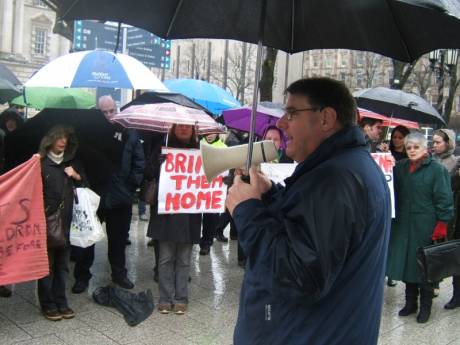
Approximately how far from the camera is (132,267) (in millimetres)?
7117

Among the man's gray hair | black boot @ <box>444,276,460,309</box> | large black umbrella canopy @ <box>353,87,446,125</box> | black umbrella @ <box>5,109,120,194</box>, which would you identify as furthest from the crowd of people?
large black umbrella canopy @ <box>353,87,446,125</box>

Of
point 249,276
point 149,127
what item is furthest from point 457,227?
point 249,276

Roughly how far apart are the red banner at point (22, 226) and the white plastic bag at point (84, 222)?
1.52 ft

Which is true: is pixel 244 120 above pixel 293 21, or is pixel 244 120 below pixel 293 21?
below

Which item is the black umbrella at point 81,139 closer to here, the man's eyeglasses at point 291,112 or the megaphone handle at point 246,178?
the megaphone handle at point 246,178

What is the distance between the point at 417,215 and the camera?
5.98 m

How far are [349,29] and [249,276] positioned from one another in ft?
5.79

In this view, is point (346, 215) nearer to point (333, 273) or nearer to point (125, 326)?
point (333, 273)

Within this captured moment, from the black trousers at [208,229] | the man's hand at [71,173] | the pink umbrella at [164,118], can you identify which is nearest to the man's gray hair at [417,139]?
the pink umbrella at [164,118]

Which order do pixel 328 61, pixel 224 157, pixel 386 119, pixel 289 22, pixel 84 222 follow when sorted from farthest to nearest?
pixel 328 61 → pixel 386 119 → pixel 84 222 → pixel 289 22 → pixel 224 157

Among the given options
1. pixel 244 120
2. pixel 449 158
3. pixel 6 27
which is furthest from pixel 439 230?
pixel 6 27

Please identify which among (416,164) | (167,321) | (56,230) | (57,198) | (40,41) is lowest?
(167,321)

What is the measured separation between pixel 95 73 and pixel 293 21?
447cm

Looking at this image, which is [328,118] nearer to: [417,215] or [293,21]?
[293,21]
